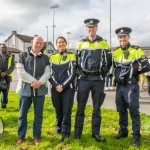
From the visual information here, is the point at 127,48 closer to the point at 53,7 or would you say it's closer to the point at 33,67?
the point at 33,67

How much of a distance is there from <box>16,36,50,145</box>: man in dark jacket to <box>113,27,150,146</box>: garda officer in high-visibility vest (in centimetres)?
145

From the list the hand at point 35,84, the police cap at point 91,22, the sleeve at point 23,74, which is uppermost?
A: the police cap at point 91,22

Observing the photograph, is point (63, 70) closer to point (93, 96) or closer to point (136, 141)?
point (93, 96)

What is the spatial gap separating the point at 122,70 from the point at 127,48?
45 centimetres

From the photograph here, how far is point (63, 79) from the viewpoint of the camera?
5473mm

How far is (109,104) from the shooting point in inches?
399

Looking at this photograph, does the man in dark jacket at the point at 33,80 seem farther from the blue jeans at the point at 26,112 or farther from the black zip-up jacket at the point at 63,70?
the black zip-up jacket at the point at 63,70

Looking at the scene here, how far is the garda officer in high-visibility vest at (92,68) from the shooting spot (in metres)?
5.36

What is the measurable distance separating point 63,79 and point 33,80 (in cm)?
61

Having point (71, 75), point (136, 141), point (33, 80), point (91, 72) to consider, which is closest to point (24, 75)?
point (33, 80)

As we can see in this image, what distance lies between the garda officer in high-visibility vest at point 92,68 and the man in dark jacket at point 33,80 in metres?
0.70

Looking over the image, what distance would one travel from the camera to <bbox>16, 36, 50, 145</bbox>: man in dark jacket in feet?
17.3

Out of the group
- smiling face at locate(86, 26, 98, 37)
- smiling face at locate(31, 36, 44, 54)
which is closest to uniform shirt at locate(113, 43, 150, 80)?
smiling face at locate(86, 26, 98, 37)

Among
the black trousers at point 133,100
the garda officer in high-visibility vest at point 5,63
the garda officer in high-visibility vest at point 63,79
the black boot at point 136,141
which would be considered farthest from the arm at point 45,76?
the garda officer in high-visibility vest at point 5,63
